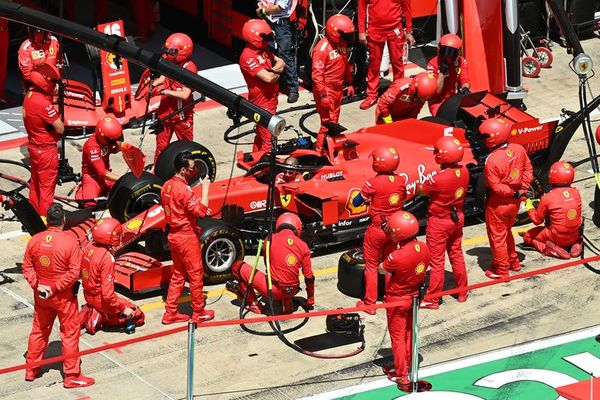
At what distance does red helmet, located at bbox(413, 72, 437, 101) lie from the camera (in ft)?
56.6

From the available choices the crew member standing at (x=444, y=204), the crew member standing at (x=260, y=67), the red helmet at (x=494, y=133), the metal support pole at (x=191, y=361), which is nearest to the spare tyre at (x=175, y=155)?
the crew member standing at (x=260, y=67)

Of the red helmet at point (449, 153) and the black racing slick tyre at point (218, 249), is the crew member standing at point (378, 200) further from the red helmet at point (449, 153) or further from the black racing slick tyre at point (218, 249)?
the black racing slick tyre at point (218, 249)

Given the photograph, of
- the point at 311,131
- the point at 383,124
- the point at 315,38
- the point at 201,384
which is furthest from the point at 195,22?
the point at 201,384

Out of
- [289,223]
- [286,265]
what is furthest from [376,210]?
[286,265]

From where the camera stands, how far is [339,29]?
18.0 metres

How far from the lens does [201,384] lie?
1270 centimetres

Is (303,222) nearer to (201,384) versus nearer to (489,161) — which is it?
(489,161)

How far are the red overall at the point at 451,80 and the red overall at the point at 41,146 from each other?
4.89m

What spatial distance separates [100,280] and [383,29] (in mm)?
7881

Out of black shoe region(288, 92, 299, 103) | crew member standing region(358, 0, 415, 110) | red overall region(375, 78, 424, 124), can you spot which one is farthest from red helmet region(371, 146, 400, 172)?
black shoe region(288, 92, 299, 103)

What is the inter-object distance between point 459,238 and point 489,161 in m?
0.96

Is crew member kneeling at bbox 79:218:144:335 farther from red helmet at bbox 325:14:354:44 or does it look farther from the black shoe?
the black shoe

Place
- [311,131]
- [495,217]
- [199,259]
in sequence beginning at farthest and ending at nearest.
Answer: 1. [311,131]
2. [495,217]
3. [199,259]

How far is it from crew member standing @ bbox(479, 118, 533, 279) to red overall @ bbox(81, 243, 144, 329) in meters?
4.10
